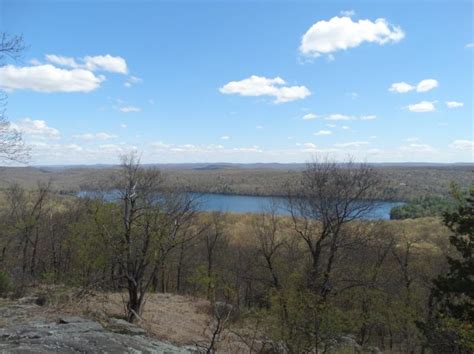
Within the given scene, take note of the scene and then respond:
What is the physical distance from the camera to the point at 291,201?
27938 mm

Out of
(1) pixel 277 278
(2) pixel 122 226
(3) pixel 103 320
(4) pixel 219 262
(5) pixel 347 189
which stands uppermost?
(5) pixel 347 189

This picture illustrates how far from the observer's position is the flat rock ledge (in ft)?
30.2

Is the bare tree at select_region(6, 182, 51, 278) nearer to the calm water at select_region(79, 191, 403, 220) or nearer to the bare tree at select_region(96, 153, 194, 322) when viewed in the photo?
the calm water at select_region(79, 191, 403, 220)

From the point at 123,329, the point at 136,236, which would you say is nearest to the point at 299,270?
the point at 136,236

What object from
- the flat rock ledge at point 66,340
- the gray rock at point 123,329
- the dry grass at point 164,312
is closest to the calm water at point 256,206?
the dry grass at point 164,312

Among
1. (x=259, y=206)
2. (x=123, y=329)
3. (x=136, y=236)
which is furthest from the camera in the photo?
(x=259, y=206)

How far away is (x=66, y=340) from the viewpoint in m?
10.0

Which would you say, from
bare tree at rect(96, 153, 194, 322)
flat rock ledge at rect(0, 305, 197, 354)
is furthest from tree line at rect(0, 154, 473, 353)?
flat rock ledge at rect(0, 305, 197, 354)

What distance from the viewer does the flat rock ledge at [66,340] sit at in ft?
30.2

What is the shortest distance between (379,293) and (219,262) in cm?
2960

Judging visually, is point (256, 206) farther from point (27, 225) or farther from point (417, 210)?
point (27, 225)

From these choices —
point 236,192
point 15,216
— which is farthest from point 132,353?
point 236,192

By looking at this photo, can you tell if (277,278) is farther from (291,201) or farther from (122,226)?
(122,226)

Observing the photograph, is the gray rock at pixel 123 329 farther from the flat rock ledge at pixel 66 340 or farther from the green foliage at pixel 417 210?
the green foliage at pixel 417 210
